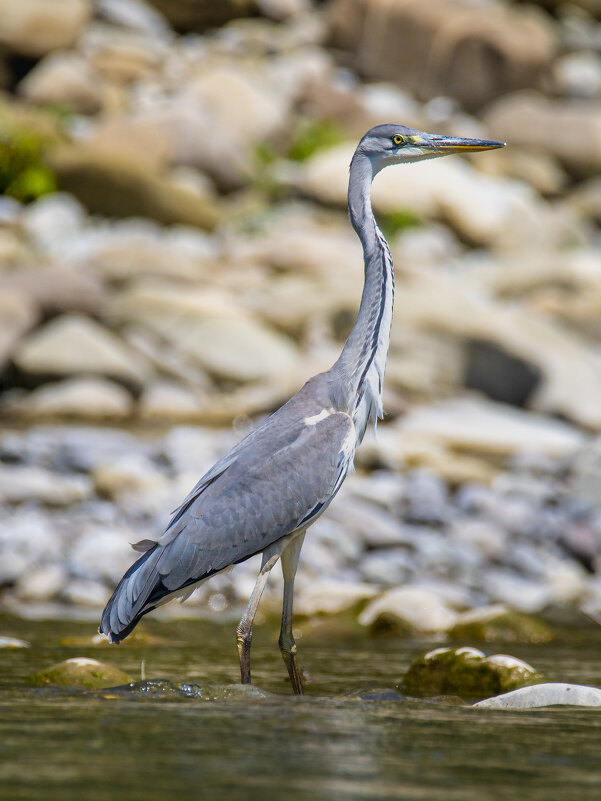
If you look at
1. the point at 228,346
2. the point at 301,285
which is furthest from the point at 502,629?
the point at 301,285

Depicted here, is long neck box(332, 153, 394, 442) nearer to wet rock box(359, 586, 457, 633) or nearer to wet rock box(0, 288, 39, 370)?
wet rock box(359, 586, 457, 633)

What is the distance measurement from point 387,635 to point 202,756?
4290 millimetres

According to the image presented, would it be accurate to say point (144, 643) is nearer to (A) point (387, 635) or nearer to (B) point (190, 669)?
(B) point (190, 669)

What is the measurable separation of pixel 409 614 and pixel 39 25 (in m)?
26.3

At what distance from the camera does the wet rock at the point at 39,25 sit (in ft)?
100

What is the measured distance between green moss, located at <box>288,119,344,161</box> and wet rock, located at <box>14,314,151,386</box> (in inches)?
516

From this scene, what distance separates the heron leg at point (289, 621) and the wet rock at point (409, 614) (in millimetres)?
2156

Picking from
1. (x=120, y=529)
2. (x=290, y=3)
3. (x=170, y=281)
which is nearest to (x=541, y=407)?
(x=170, y=281)

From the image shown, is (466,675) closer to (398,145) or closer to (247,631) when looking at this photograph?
(247,631)

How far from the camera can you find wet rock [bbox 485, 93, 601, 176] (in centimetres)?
2881

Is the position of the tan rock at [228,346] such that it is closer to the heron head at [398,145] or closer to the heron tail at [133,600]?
the heron head at [398,145]

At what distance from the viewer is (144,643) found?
7422 mm

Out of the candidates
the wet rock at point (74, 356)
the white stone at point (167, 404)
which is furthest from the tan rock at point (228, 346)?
the wet rock at point (74, 356)

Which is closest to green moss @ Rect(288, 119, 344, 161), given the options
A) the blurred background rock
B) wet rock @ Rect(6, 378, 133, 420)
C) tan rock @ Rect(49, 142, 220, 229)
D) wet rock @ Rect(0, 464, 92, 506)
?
the blurred background rock
